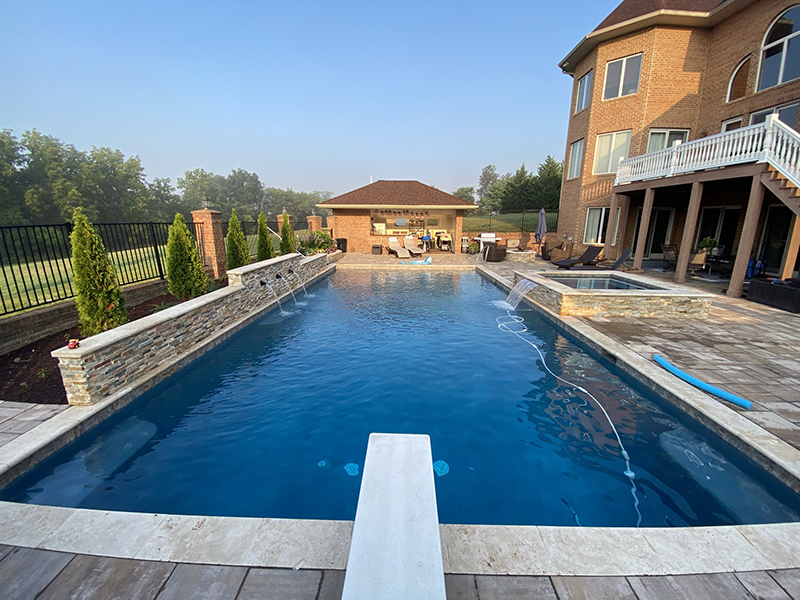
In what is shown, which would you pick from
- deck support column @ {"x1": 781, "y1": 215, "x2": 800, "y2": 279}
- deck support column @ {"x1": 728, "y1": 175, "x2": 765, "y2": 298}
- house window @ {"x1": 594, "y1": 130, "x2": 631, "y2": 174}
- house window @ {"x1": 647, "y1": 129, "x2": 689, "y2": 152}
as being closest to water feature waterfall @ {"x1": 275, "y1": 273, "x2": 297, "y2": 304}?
deck support column @ {"x1": 728, "y1": 175, "x2": 765, "y2": 298}

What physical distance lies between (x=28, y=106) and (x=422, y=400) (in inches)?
2314

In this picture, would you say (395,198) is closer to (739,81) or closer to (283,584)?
(739,81)

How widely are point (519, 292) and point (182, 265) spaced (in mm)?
8147

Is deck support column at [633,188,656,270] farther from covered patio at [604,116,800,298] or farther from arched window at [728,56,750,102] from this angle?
arched window at [728,56,750,102]

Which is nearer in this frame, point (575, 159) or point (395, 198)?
point (575, 159)

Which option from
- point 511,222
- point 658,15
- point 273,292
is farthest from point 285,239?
point 511,222

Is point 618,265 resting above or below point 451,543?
above

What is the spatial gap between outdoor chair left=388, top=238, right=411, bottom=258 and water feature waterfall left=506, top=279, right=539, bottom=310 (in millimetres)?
8370

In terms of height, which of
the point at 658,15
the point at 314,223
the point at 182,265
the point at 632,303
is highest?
the point at 658,15

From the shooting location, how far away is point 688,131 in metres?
13.9

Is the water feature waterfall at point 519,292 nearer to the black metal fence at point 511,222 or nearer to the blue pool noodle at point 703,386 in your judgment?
the blue pool noodle at point 703,386

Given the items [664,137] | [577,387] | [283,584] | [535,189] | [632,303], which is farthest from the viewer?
[535,189]

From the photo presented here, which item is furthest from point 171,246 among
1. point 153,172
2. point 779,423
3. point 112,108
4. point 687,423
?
point 153,172

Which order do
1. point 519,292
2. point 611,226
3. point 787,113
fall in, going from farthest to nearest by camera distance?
point 611,226 → point 787,113 → point 519,292
